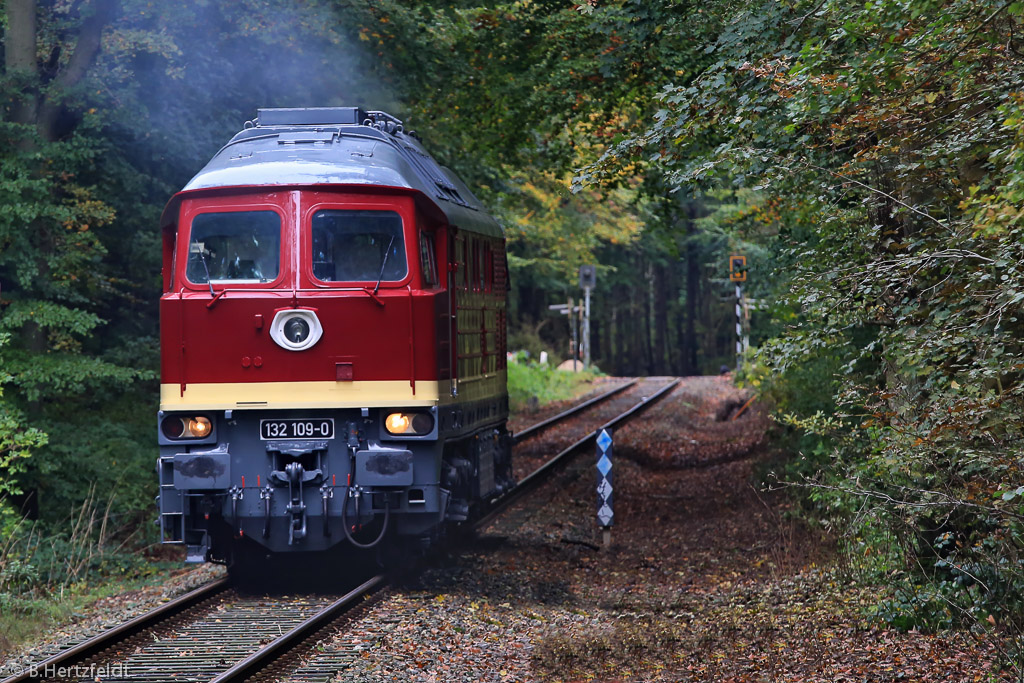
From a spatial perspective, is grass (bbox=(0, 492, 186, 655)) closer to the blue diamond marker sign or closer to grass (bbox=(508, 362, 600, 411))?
the blue diamond marker sign

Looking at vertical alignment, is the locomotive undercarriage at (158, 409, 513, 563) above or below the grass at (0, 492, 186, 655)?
above

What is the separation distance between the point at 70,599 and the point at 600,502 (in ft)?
18.1

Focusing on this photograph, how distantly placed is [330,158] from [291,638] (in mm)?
4061

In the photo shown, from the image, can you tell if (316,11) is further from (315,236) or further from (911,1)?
(911,1)

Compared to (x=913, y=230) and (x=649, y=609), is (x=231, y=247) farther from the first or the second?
(x=913, y=230)

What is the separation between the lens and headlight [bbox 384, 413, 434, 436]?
9.22 m

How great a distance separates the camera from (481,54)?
1486 centimetres

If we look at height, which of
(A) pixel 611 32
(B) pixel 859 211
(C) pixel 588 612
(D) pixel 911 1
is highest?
(A) pixel 611 32

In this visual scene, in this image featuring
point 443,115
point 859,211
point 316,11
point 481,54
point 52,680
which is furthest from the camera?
point 443,115

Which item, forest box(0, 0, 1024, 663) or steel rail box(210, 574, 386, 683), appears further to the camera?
steel rail box(210, 574, 386, 683)

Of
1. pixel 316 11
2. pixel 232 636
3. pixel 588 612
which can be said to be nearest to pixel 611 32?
pixel 316 11

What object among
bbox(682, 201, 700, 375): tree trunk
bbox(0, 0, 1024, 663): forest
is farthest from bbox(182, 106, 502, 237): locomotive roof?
bbox(682, 201, 700, 375): tree trunk

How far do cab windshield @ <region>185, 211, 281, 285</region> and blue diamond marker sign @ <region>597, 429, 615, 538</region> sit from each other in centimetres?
461

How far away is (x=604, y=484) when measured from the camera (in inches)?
493
